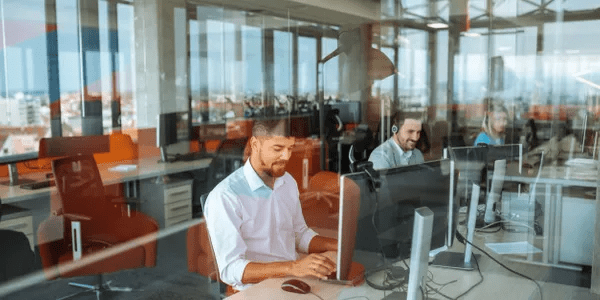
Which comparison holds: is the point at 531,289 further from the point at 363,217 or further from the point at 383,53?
the point at 383,53

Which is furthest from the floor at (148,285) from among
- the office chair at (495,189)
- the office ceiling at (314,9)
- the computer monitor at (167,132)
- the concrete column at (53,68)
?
the office ceiling at (314,9)

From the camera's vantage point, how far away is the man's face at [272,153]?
2.69 meters

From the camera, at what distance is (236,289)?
233 centimetres

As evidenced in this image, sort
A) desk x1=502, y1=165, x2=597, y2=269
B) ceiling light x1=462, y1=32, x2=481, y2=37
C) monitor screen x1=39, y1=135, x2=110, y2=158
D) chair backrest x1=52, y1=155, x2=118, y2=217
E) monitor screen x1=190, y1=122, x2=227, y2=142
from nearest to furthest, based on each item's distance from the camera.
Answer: chair backrest x1=52, y1=155, x2=118, y2=217 < desk x1=502, y1=165, x2=597, y2=269 < monitor screen x1=39, y1=135, x2=110, y2=158 < monitor screen x1=190, y1=122, x2=227, y2=142 < ceiling light x1=462, y1=32, x2=481, y2=37

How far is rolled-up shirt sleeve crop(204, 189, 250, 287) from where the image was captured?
2.31 m

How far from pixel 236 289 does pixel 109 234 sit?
Answer: 1.91m

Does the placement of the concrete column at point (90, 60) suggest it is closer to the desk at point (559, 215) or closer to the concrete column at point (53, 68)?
the concrete column at point (53, 68)

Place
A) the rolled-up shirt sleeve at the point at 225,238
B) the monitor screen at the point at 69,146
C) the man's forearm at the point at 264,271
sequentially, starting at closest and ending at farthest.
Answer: the man's forearm at the point at 264,271, the rolled-up shirt sleeve at the point at 225,238, the monitor screen at the point at 69,146

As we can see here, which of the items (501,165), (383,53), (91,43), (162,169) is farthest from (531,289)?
(91,43)

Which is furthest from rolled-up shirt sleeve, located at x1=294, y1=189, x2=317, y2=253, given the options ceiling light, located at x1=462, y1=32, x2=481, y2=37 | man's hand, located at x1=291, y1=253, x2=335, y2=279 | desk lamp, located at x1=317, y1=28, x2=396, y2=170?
ceiling light, located at x1=462, y1=32, x2=481, y2=37

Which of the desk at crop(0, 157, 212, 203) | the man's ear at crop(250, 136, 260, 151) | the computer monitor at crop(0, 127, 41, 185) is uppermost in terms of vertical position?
the man's ear at crop(250, 136, 260, 151)

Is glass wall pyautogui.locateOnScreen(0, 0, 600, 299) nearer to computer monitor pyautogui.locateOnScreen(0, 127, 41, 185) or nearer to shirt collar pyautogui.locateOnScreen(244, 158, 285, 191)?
computer monitor pyautogui.locateOnScreen(0, 127, 41, 185)

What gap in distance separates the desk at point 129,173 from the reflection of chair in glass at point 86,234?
177 millimetres

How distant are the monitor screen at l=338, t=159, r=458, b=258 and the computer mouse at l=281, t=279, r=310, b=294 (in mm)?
331
